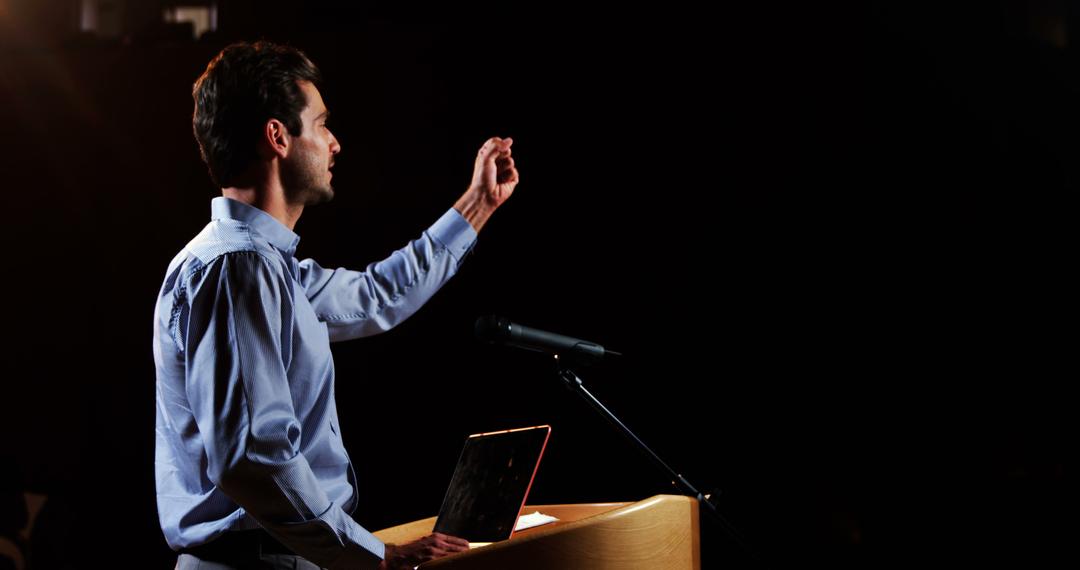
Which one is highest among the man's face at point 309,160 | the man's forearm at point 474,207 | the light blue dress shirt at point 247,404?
the man's face at point 309,160

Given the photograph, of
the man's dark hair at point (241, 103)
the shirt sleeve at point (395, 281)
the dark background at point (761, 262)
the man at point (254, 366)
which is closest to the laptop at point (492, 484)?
the man at point (254, 366)

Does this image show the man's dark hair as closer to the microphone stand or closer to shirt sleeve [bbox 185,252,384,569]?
shirt sleeve [bbox 185,252,384,569]

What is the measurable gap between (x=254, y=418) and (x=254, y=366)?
8cm

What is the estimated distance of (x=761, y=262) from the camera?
9.12 feet

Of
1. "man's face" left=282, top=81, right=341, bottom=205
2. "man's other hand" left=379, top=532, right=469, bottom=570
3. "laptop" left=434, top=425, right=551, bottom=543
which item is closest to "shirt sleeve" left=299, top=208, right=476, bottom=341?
"man's face" left=282, top=81, right=341, bottom=205

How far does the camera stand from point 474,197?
203 cm

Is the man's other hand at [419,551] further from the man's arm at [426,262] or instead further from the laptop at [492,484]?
the man's arm at [426,262]

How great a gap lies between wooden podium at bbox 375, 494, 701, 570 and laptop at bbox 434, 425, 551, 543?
0.26ft

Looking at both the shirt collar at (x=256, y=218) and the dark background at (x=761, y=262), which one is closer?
the shirt collar at (x=256, y=218)

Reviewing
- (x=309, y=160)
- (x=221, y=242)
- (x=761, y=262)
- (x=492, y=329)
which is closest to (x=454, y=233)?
(x=309, y=160)

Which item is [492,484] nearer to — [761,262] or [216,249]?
[216,249]

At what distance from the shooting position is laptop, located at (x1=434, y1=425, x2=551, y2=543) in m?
1.44

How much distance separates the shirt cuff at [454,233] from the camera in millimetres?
2023

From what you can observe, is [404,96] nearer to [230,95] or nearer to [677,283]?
[677,283]
